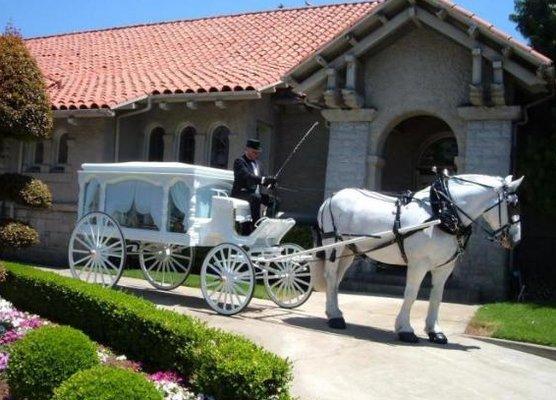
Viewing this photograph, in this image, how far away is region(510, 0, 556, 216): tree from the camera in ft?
40.1

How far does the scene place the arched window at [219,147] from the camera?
1718 cm

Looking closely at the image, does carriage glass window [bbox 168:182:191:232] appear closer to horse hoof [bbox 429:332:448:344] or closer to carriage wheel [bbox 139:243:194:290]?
carriage wheel [bbox 139:243:194:290]

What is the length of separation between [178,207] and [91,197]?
6.94 feet

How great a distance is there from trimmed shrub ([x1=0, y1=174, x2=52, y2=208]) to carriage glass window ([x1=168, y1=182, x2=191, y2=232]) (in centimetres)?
210

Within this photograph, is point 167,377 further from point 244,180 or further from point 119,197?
point 119,197

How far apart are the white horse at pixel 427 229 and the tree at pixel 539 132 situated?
416cm

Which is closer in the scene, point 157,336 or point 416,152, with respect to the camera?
point 157,336

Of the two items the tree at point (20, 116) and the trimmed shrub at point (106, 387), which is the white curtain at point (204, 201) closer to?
the tree at point (20, 116)

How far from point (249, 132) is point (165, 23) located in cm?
928

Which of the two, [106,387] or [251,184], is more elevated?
[251,184]

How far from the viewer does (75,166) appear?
17.7m

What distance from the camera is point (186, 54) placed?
1955 cm

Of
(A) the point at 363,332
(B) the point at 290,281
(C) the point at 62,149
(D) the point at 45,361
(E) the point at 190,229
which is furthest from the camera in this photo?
(C) the point at 62,149

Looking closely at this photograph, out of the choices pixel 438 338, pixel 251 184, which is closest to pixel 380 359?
pixel 438 338
